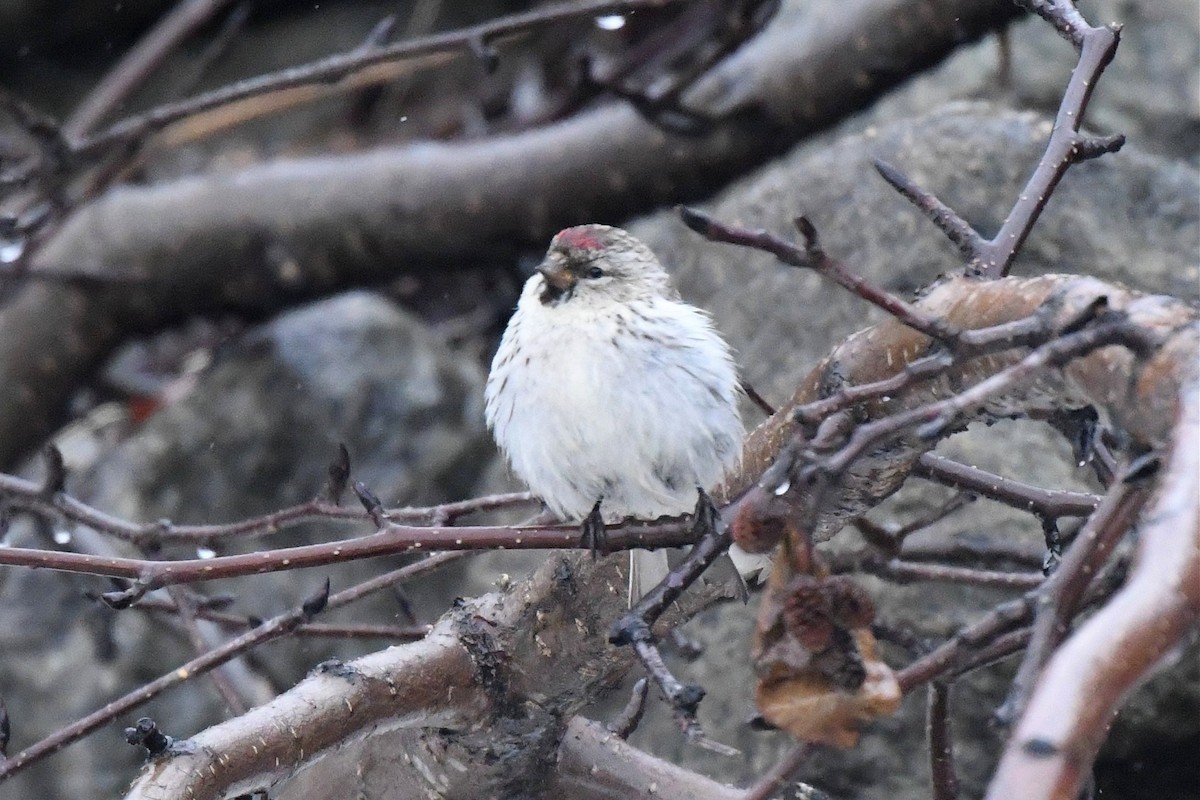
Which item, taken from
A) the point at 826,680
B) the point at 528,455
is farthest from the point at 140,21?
the point at 826,680

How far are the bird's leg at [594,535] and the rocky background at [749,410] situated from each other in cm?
130

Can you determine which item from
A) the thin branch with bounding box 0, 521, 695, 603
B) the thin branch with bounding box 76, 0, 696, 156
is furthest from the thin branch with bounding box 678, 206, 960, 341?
the thin branch with bounding box 76, 0, 696, 156

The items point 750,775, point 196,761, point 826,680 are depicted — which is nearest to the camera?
point 826,680

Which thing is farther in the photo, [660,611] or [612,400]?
[612,400]

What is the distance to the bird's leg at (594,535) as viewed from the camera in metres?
2.03

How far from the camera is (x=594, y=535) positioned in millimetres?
2094

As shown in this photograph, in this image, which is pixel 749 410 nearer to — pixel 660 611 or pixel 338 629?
pixel 338 629

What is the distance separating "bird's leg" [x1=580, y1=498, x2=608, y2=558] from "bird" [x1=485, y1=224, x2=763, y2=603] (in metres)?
0.33

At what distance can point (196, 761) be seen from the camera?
191 cm

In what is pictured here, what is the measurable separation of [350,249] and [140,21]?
143 inches

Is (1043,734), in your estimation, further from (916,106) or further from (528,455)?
(916,106)

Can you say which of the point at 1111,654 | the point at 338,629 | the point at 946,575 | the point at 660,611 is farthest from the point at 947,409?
the point at 338,629

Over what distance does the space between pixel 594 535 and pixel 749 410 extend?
1.94 m

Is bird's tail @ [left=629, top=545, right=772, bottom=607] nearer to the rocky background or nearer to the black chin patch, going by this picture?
the black chin patch
